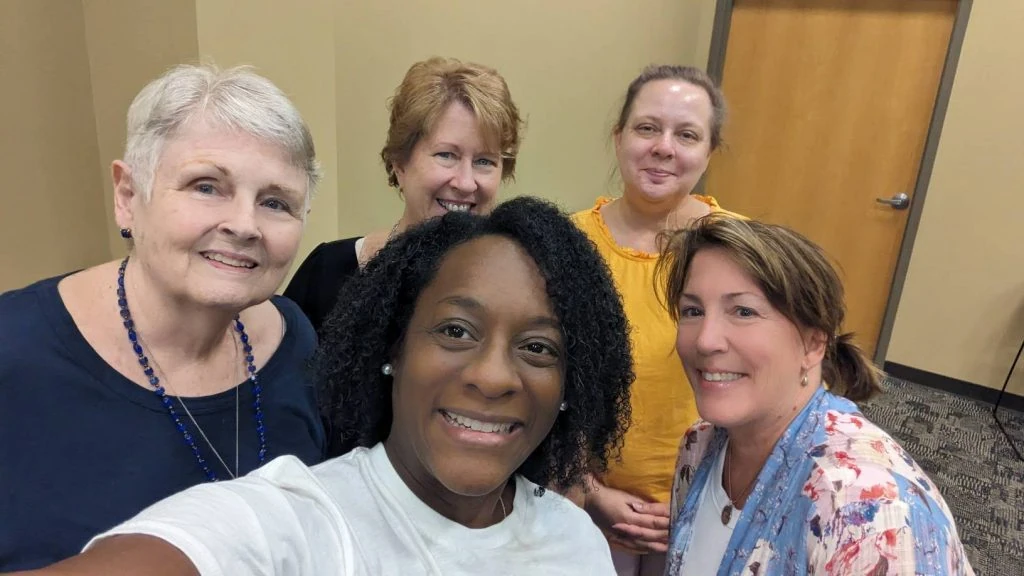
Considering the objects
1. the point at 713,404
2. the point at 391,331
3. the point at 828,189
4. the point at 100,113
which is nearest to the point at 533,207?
the point at 391,331

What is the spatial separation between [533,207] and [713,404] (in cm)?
53

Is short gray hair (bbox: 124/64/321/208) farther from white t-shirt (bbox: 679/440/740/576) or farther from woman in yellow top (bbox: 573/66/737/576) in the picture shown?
white t-shirt (bbox: 679/440/740/576)

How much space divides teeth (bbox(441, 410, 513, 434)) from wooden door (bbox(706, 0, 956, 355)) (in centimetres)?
334

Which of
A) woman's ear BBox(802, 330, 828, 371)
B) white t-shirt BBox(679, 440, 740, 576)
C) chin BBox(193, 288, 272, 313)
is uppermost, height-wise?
chin BBox(193, 288, 272, 313)

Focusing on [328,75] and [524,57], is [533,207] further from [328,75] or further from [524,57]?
[524,57]

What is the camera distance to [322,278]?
5.12 feet

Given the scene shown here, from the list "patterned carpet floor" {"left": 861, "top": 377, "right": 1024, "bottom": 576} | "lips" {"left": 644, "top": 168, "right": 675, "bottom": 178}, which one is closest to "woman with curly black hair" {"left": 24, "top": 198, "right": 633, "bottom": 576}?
"lips" {"left": 644, "top": 168, "right": 675, "bottom": 178}

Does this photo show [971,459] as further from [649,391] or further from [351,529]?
[351,529]

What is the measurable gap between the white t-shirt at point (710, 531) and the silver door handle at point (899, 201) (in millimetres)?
3266

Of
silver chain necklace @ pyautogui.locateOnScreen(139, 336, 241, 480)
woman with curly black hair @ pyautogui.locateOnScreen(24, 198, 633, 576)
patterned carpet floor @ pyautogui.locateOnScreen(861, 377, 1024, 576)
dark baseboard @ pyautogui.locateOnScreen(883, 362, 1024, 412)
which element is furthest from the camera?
dark baseboard @ pyautogui.locateOnScreen(883, 362, 1024, 412)

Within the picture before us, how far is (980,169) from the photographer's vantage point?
3.60 metres

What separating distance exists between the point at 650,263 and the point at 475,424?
0.90 metres

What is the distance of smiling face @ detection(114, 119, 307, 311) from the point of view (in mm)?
908

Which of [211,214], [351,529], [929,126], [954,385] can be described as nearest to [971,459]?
[954,385]
